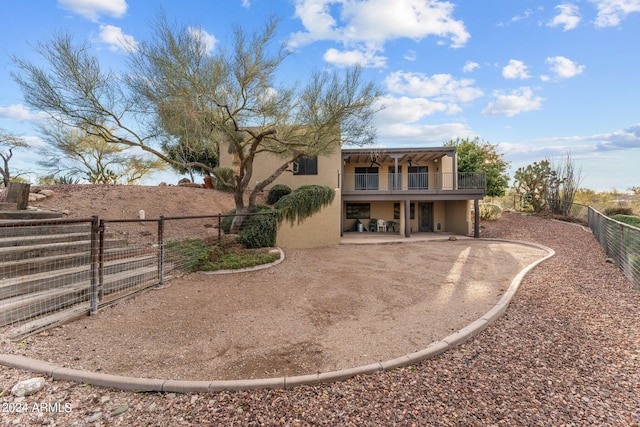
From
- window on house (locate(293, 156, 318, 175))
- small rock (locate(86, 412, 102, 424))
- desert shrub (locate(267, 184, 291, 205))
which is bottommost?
small rock (locate(86, 412, 102, 424))

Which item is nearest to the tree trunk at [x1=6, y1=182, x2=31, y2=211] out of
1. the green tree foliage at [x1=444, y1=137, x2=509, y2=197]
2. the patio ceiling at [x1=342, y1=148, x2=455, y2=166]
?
the patio ceiling at [x1=342, y1=148, x2=455, y2=166]

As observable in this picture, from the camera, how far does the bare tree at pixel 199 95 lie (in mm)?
6594

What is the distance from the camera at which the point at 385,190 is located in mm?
13477

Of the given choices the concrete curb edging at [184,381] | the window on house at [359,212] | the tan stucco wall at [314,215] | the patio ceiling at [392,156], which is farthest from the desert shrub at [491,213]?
the concrete curb edging at [184,381]

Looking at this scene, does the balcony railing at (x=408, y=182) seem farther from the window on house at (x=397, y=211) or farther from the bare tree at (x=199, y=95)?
the bare tree at (x=199, y=95)

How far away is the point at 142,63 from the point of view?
677 centimetres

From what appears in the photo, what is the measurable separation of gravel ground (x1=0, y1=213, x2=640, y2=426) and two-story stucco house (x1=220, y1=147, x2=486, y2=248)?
7547mm

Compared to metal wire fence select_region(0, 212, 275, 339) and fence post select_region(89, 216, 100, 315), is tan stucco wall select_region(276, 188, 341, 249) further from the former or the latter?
fence post select_region(89, 216, 100, 315)

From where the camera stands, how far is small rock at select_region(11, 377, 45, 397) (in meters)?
2.24

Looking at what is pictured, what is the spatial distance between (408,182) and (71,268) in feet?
47.1

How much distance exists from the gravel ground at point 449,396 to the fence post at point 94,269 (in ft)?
4.54

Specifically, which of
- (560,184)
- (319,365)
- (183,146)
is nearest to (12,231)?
(183,146)

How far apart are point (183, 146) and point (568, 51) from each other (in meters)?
11.0

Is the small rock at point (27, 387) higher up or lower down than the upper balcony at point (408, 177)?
lower down
